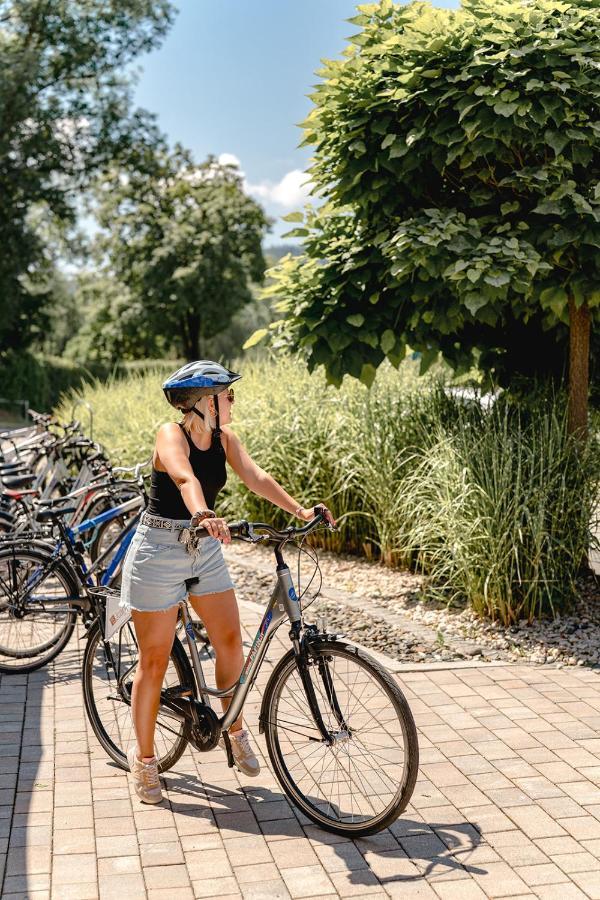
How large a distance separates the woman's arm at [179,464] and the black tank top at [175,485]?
62 millimetres

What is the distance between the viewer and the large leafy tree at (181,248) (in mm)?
41656

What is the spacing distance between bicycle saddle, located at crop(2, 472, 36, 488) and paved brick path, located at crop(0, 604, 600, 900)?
7.98ft

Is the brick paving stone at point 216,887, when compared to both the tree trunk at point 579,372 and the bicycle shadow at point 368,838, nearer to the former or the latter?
the bicycle shadow at point 368,838

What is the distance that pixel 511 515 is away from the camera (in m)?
6.66

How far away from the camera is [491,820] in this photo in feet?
13.1

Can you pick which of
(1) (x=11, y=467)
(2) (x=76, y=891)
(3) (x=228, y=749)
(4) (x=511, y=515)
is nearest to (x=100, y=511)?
(1) (x=11, y=467)

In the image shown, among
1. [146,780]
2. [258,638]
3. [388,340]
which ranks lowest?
[146,780]

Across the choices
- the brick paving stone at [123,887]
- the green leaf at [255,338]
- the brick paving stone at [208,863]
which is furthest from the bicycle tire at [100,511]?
the brick paving stone at [123,887]

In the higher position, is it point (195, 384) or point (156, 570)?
point (195, 384)

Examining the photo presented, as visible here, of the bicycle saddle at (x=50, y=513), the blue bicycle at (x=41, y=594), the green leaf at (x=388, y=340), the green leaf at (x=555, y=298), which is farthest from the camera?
the green leaf at (x=388, y=340)

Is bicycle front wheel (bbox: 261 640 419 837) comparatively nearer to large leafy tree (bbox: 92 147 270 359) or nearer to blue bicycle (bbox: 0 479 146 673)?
blue bicycle (bbox: 0 479 146 673)

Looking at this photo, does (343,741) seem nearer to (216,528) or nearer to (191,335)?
(216,528)

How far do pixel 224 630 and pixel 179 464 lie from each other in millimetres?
782

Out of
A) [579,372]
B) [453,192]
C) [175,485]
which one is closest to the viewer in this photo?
[175,485]
